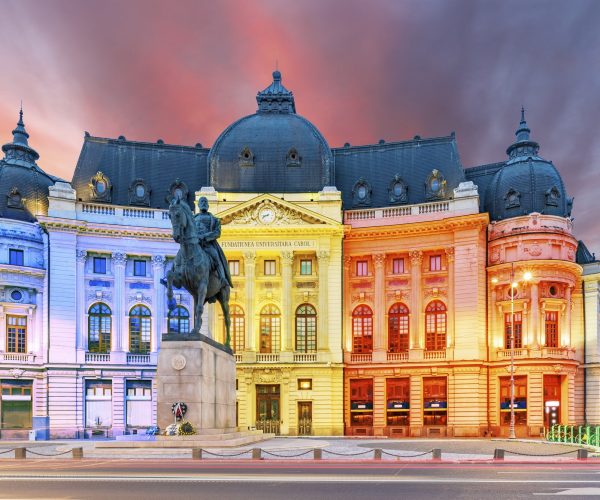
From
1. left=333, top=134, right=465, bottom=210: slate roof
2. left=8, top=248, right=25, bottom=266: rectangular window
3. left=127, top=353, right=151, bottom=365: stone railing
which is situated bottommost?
left=127, top=353, right=151, bottom=365: stone railing

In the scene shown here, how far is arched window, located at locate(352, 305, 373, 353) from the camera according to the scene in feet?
233

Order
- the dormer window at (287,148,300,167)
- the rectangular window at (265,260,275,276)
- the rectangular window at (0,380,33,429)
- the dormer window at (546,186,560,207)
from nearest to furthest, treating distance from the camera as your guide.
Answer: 1. the rectangular window at (0,380,33,429)
2. the dormer window at (546,186,560,207)
3. the rectangular window at (265,260,275,276)
4. the dormer window at (287,148,300,167)

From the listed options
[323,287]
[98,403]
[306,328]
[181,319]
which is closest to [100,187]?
[181,319]

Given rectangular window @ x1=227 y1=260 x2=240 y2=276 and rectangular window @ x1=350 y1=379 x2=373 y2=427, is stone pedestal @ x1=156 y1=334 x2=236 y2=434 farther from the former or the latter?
rectangular window @ x1=227 y1=260 x2=240 y2=276

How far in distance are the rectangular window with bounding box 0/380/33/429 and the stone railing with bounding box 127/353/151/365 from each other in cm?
937

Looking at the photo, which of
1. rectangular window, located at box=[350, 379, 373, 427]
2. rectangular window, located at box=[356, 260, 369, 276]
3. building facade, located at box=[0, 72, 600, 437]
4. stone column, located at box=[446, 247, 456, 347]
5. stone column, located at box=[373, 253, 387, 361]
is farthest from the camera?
rectangular window, located at box=[356, 260, 369, 276]

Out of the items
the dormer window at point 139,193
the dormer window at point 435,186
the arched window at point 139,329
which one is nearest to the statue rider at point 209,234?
the arched window at point 139,329

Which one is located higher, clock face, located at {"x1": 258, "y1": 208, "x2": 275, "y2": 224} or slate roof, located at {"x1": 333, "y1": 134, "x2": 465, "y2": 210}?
slate roof, located at {"x1": 333, "y1": 134, "x2": 465, "y2": 210}

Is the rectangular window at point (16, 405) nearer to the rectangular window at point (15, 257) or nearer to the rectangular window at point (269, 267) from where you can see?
the rectangular window at point (15, 257)

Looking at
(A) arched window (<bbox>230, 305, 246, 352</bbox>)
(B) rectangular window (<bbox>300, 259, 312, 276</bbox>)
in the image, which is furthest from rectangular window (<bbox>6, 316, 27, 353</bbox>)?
(B) rectangular window (<bbox>300, 259, 312, 276</bbox>)

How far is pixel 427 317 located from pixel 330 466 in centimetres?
4123

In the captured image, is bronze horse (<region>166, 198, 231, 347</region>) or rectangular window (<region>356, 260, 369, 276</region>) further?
rectangular window (<region>356, 260, 369, 276</region>)

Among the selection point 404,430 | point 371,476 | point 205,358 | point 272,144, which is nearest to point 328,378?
point 404,430

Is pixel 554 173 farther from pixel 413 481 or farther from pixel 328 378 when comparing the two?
pixel 413 481
